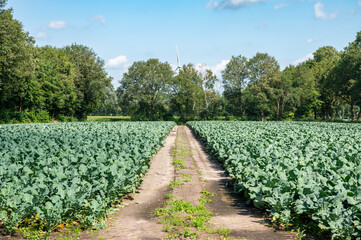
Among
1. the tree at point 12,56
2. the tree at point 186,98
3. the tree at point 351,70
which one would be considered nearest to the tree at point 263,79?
the tree at point 186,98

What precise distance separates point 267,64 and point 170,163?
63.8 metres

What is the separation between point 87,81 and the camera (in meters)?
61.8

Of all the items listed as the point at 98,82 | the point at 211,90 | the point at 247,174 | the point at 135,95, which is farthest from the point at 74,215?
the point at 211,90

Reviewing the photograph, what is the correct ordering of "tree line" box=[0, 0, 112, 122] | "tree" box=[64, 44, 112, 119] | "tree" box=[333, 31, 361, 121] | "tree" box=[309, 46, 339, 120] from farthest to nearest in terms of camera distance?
"tree" box=[309, 46, 339, 120], "tree" box=[64, 44, 112, 119], "tree" box=[333, 31, 361, 121], "tree line" box=[0, 0, 112, 122]

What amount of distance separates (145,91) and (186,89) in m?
10.9

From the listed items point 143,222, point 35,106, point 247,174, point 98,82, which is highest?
point 98,82

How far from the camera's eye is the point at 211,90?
81250 millimetres

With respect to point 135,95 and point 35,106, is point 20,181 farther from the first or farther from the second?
point 135,95

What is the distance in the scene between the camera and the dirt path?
5.54m

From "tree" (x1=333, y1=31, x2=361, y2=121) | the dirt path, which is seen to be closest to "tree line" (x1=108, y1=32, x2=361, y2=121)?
"tree" (x1=333, y1=31, x2=361, y2=121)

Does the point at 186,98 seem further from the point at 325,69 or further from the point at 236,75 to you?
the point at 325,69

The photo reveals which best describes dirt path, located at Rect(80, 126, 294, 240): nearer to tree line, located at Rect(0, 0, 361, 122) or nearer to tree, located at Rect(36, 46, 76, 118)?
tree line, located at Rect(0, 0, 361, 122)

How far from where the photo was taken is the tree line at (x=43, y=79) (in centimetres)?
3497

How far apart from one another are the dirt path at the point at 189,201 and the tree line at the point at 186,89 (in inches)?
→ 1531
